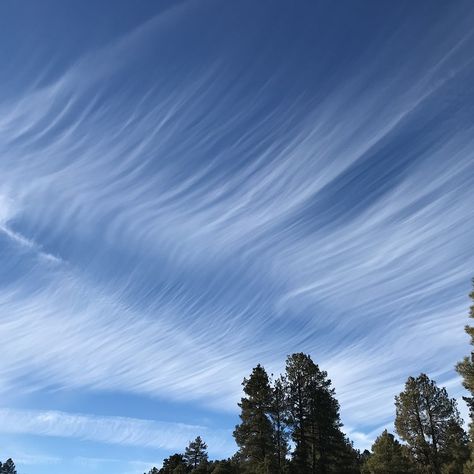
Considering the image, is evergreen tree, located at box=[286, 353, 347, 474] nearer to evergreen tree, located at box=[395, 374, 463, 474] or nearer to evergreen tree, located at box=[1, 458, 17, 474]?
evergreen tree, located at box=[395, 374, 463, 474]

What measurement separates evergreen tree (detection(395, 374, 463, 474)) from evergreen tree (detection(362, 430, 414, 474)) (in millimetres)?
1657

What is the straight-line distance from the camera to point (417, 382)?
5272 cm

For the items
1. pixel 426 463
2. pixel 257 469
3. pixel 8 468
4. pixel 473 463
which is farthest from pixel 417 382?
pixel 8 468

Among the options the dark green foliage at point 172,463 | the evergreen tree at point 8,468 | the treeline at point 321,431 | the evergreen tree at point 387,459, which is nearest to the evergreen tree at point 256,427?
the treeline at point 321,431

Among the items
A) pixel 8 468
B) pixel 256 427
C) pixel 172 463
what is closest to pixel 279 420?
pixel 256 427

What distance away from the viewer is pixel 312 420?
47.7 m

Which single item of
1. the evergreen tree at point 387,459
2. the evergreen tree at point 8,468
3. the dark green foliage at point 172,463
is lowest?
the evergreen tree at point 387,459

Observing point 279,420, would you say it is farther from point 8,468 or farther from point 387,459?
point 8,468

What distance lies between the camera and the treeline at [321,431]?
46.3 meters

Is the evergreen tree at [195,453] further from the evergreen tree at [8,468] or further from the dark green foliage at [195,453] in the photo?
the evergreen tree at [8,468]

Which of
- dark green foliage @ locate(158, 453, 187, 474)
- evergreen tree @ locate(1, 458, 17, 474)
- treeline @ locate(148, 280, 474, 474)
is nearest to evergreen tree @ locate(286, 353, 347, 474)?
treeline @ locate(148, 280, 474, 474)

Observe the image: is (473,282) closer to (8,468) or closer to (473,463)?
(473,463)

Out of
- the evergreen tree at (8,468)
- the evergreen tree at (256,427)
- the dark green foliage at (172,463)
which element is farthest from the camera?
the evergreen tree at (8,468)

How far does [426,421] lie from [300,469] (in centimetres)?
1496
